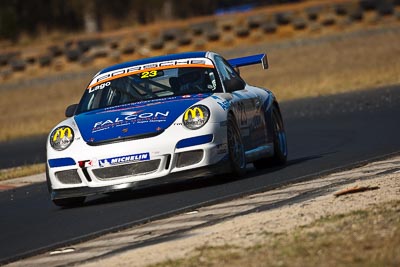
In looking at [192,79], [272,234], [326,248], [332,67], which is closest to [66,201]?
[192,79]

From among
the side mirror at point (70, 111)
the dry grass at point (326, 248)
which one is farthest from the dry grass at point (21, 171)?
the dry grass at point (326, 248)

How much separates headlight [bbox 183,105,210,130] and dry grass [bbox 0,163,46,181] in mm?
4889

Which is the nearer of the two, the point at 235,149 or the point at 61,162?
the point at 61,162

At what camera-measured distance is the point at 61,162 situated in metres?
10.6

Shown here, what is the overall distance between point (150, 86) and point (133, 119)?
3.53 feet

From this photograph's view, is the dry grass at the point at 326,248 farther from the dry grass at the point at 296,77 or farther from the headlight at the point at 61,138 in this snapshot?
the dry grass at the point at 296,77

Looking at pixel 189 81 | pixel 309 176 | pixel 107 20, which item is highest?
pixel 189 81

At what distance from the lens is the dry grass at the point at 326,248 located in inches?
256

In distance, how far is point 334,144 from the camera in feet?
47.0

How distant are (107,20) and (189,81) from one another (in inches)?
2038

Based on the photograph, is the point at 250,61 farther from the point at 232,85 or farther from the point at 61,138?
the point at 61,138

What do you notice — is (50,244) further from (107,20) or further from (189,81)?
(107,20)

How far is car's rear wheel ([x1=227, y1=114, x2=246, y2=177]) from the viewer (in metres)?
10.9

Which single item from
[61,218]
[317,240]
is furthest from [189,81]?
[317,240]
